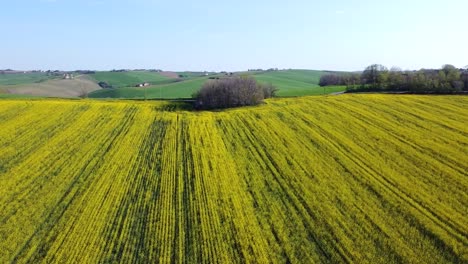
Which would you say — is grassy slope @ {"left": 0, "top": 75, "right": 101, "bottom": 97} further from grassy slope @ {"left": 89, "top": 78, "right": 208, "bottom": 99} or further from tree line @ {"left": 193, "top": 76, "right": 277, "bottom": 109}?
tree line @ {"left": 193, "top": 76, "right": 277, "bottom": 109}

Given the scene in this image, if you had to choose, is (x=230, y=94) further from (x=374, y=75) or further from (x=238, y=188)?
(x=374, y=75)

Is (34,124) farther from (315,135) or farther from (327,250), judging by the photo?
(327,250)

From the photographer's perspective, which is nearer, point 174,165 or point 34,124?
point 174,165

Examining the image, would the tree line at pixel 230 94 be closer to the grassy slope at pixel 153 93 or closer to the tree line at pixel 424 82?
the tree line at pixel 424 82

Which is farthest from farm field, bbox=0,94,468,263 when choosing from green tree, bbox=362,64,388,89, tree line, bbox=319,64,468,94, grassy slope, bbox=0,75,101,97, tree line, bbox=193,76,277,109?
grassy slope, bbox=0,75,101,97

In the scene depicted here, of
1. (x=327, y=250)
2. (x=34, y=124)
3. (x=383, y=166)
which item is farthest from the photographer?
(x=34, y=124)

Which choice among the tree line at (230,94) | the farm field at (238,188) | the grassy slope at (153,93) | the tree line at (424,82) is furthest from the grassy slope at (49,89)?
the tree line at (424,82)

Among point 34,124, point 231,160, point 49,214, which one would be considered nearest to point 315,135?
point 231,160

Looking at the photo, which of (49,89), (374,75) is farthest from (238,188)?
(49,89)
